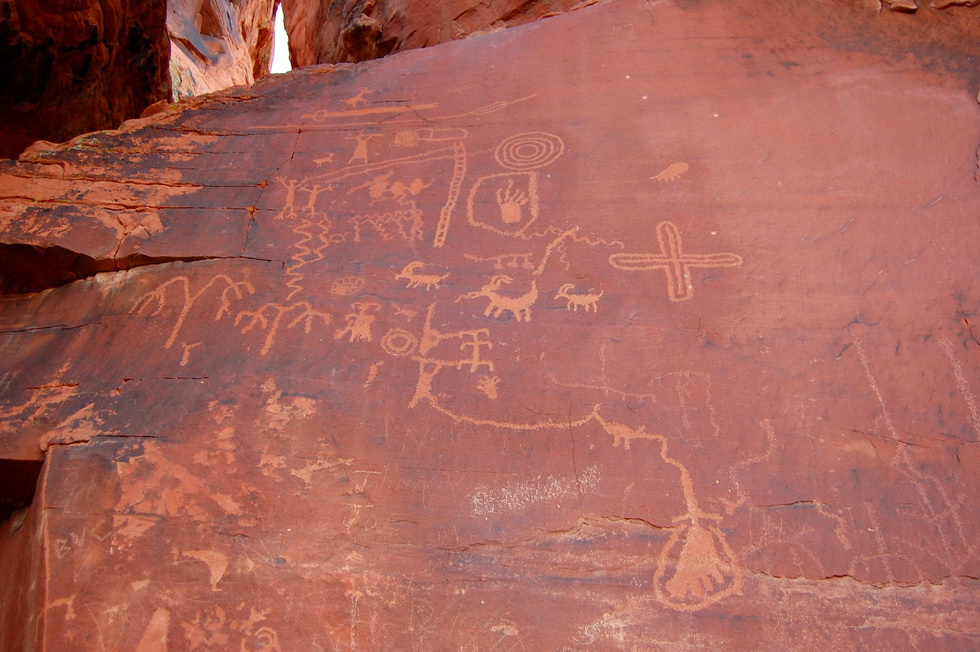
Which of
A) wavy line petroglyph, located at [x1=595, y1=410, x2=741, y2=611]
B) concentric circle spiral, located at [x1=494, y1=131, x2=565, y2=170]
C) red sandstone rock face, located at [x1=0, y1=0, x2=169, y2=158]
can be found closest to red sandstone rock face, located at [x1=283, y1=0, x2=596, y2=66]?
concentric circle spiral, located at [x1=494, y1=131, x2=565, y2=170]

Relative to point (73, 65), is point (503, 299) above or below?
below

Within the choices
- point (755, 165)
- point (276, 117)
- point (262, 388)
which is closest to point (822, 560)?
point (755, 165)

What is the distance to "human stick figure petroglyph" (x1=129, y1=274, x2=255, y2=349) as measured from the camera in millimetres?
3178

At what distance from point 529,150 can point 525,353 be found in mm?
1314

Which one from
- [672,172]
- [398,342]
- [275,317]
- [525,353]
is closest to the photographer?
[525,353]

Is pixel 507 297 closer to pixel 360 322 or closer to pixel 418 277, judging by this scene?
pixel 418 277

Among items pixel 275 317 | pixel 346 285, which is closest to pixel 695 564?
pixel 346 285

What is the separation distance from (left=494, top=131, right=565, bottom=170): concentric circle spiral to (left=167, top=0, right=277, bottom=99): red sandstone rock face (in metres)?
6.20

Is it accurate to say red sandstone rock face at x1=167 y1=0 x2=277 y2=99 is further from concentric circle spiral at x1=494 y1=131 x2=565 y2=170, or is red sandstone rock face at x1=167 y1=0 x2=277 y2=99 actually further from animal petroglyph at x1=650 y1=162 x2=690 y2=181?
animal petroglyph at x1=650 y1=162 x2=690 y2=181

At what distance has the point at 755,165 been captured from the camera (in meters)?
3.37

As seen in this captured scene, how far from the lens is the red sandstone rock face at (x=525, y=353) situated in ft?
7.49

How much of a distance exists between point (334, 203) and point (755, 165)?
2.16m

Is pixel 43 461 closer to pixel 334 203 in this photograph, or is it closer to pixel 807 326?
pixel 334 203

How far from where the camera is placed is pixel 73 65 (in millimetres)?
4637
